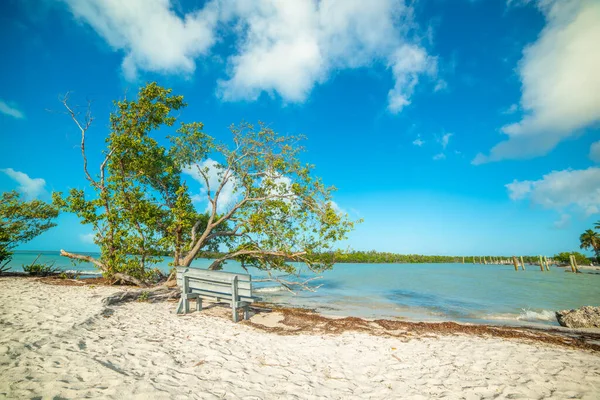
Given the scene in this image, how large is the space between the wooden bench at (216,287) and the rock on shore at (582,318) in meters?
12.0

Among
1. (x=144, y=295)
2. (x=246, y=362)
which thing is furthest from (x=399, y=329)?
(x=144, y=295)

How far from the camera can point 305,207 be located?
1327cm

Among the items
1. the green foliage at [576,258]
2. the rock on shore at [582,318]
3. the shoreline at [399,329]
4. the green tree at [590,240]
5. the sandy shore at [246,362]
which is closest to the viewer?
the sandy shore at [246,362]

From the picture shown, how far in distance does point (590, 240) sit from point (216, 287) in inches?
3596

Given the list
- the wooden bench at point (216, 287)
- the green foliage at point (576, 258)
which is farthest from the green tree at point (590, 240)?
the wooden bench at point (216, 287)

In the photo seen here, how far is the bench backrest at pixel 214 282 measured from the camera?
8.19 meters

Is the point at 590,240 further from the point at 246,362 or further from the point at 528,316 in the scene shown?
the point at 246,362

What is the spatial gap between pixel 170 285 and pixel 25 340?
7.71 metres

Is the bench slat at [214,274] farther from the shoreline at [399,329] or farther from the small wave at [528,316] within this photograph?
the small wave at [528,316]

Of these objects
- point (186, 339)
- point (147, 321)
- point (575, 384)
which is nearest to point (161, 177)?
point (147, 321)

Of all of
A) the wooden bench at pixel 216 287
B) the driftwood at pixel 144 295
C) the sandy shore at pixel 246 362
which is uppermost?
the wooden bench at pixel 216 287

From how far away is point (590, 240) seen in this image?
6462cm

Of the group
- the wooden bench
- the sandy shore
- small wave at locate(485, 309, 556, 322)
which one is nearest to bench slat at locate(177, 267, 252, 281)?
the wooden bench

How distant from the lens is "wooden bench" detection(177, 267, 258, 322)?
817 centimetres
